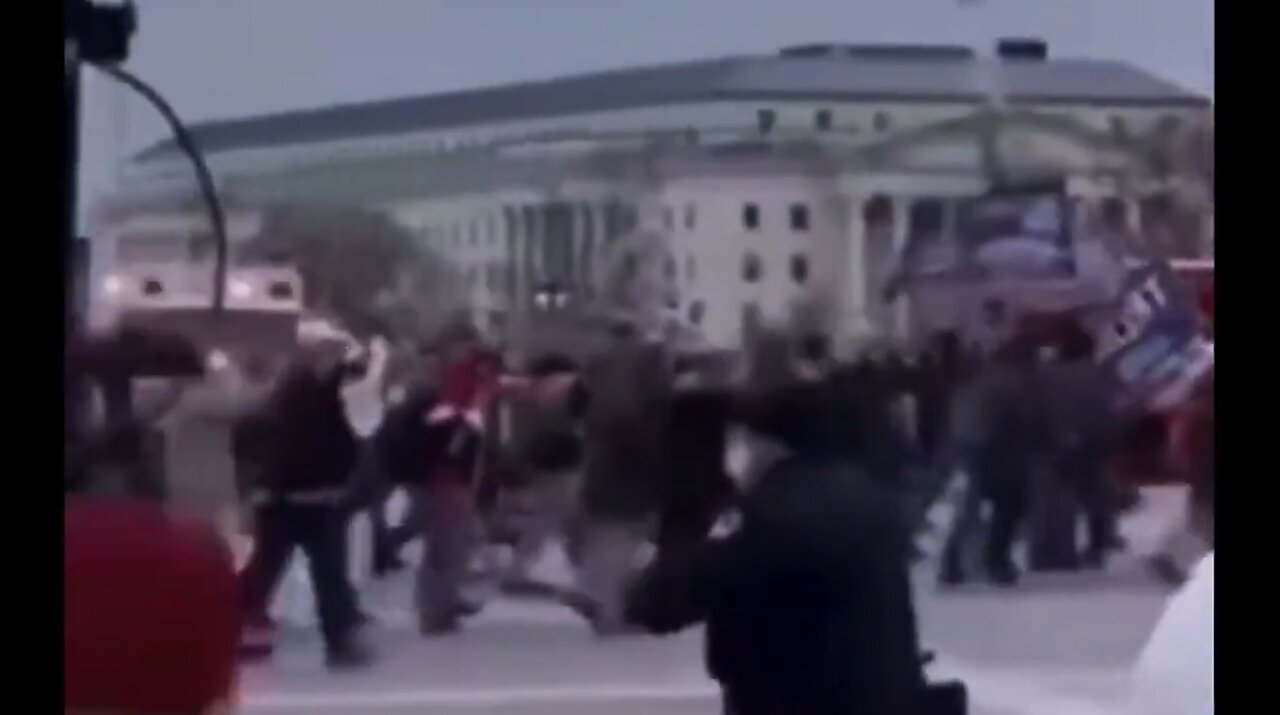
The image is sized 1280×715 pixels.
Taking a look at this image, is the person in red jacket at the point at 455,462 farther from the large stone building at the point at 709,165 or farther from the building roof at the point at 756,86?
the building roof at the point at 756,86

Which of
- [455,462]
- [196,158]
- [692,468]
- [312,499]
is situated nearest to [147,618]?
[312,499]

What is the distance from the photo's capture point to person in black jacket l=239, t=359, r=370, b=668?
5.77 ft

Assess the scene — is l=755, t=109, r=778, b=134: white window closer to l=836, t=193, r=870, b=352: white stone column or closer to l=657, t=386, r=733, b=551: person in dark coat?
l=836, t=193, r=870, b=352: white stone column

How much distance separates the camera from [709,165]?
179 cm

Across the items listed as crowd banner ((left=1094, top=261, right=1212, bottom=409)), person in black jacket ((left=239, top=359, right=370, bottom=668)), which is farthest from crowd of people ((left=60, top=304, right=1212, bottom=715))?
crowd banner ((left=1094, top=261, right=1212, bottom=409))

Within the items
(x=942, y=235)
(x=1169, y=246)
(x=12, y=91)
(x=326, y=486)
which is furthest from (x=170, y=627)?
(x=1169, y=246)

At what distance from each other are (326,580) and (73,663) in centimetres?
28

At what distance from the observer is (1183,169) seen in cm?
184

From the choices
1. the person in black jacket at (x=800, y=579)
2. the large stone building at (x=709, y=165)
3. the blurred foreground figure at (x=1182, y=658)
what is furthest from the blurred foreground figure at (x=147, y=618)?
the blurred foreground figure at (x=1182, y=658)

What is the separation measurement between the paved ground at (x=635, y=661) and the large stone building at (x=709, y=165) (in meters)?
0.31

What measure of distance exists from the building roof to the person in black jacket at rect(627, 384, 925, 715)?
32cm

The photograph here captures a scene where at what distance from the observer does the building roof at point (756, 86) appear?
70.5 inches

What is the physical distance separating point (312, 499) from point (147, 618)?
206 mm

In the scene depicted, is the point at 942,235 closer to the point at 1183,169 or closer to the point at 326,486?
the point at 1183,169
